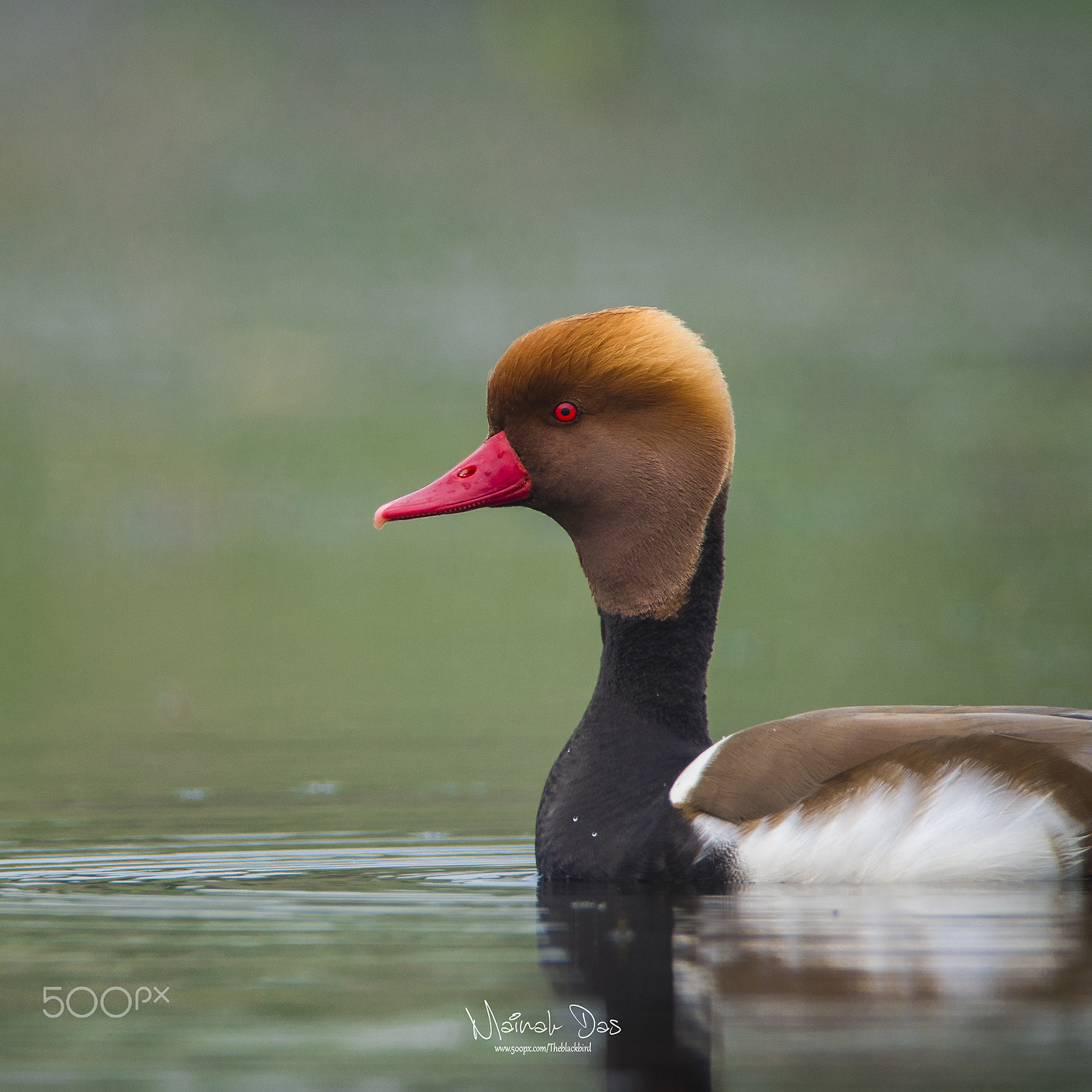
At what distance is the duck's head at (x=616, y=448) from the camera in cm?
700

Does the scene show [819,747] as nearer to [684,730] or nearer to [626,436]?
[684,730]

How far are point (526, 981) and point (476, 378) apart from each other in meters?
26.2

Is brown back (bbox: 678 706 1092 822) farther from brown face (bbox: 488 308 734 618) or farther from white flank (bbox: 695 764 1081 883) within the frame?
brown face (bbox: 488 308 734 618)

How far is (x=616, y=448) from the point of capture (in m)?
7.12

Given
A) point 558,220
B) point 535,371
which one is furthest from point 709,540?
point 558,220

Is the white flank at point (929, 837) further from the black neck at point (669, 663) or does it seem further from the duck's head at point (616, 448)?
the duck's head at point (616, 448)

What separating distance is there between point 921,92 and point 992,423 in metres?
19.4

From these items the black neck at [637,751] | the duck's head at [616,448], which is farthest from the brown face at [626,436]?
the black neck at [637,751]

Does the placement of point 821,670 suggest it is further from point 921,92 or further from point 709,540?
point 921,92

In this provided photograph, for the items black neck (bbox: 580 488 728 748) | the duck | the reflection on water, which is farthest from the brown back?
black neck (bbox: 580 488 728 748)

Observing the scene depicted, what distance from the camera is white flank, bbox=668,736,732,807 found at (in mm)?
6609

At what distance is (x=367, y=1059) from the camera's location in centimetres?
475

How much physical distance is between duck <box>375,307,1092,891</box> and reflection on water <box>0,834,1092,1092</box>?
146 millimetres

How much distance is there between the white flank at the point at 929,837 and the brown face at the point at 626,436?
1.18m
